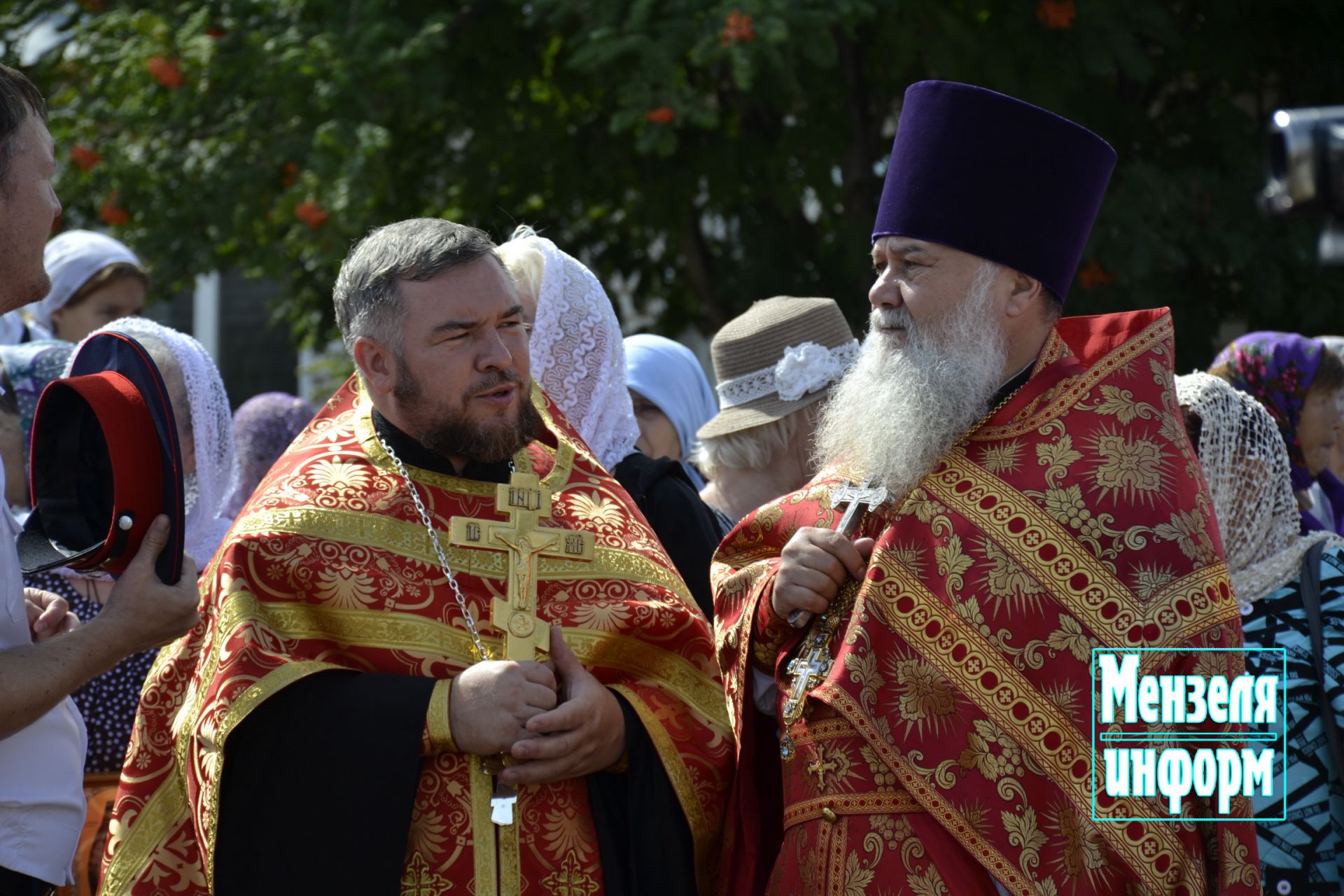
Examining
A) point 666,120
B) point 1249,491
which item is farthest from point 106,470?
point 666,120

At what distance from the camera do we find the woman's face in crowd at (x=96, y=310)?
243 inches

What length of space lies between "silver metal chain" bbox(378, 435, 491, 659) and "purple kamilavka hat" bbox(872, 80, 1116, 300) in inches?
45.9

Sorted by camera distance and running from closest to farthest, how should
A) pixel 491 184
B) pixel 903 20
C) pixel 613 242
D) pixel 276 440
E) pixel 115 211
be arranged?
pixel 276 440 < pixel 903 20 < pixel 115 211 < pixel 491 184 < pixel 613 242

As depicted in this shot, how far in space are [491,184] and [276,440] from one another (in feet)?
11.3

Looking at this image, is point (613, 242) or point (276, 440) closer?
point (276, 440)

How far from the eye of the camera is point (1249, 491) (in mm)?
4148

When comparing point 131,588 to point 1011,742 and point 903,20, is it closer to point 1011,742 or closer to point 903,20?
point 1011,742

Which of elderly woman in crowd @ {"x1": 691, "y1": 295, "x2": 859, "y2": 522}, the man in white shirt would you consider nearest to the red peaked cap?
the man in white shirt

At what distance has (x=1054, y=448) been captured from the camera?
325 cm

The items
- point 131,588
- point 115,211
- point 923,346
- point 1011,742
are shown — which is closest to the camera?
point 131,588

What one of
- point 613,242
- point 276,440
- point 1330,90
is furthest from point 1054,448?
point 613,242

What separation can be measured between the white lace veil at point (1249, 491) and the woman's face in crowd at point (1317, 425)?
3.25 ft

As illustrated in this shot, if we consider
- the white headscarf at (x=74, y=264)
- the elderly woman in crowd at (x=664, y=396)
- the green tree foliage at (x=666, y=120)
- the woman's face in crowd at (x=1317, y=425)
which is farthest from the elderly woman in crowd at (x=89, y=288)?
the woman's face in crowd at (x=1317, y=425)

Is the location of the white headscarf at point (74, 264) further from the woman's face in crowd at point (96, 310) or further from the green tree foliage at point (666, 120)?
the green tree foliage at point (666, 120)
